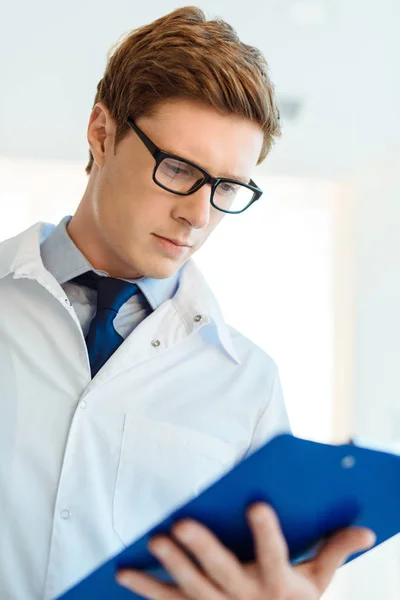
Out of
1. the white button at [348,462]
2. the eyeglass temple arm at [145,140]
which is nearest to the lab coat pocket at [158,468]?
the eyeglass temple arm at [145,140]

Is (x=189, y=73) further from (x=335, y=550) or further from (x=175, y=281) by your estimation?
(x=335, y=550)

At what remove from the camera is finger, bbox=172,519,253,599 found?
0.89 metres

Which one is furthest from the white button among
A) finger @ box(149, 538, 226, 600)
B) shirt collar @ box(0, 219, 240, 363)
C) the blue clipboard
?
shirt collar @ box(0, 219, 240, 363)

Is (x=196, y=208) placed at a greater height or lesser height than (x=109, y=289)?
greater

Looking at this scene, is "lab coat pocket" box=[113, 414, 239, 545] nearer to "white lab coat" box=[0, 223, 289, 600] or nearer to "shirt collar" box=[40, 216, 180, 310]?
"white lab coat" box=[0, 223, 289, 600]

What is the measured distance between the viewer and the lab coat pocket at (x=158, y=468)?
1421 mm

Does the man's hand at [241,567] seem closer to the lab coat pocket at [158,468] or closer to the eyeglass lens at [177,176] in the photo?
the lab coat pocket at [158,468]

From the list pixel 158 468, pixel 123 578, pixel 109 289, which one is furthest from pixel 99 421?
A: pixel 123 578

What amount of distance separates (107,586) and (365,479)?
355 millimetres

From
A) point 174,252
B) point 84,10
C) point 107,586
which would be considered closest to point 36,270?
point 174,252

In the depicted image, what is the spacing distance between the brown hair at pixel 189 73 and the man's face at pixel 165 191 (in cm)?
2

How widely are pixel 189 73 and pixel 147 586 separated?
881 mm

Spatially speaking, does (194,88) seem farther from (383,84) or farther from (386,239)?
(386,239)

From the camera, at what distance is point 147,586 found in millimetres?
956
